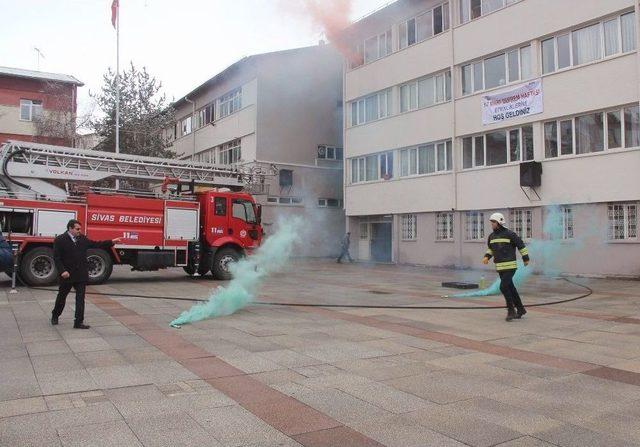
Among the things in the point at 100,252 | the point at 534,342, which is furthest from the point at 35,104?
the point at 534,342

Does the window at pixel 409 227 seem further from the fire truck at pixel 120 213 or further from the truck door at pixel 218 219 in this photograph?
the truck door at pixel 218 219

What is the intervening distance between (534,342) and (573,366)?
4.27ft

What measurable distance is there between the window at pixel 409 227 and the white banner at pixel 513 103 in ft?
18.4

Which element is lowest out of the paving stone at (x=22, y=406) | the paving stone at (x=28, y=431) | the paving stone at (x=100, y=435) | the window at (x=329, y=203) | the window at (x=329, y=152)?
the paving stone at (x=100, y=435)

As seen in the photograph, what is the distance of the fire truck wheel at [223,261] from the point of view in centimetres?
1599

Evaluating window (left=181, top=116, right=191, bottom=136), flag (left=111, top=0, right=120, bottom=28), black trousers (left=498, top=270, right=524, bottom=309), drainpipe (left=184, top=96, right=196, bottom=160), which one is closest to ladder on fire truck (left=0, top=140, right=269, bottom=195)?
black trousers (left=498, top=270, right=524, bottom=309)

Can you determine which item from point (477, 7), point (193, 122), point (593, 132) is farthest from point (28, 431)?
point (193, 122)

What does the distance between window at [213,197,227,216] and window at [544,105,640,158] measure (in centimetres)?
1145

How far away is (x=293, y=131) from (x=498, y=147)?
12.0 m

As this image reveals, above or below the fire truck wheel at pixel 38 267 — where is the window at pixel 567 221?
above

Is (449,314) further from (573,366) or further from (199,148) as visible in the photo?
(199,148)

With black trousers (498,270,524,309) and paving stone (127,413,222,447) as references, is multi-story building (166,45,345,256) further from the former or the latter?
paving stone (127,413,222,447)

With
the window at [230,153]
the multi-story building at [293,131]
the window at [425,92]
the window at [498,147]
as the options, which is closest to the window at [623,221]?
the window at [498,147]

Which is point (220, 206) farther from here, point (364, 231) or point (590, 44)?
point (590, 44)
